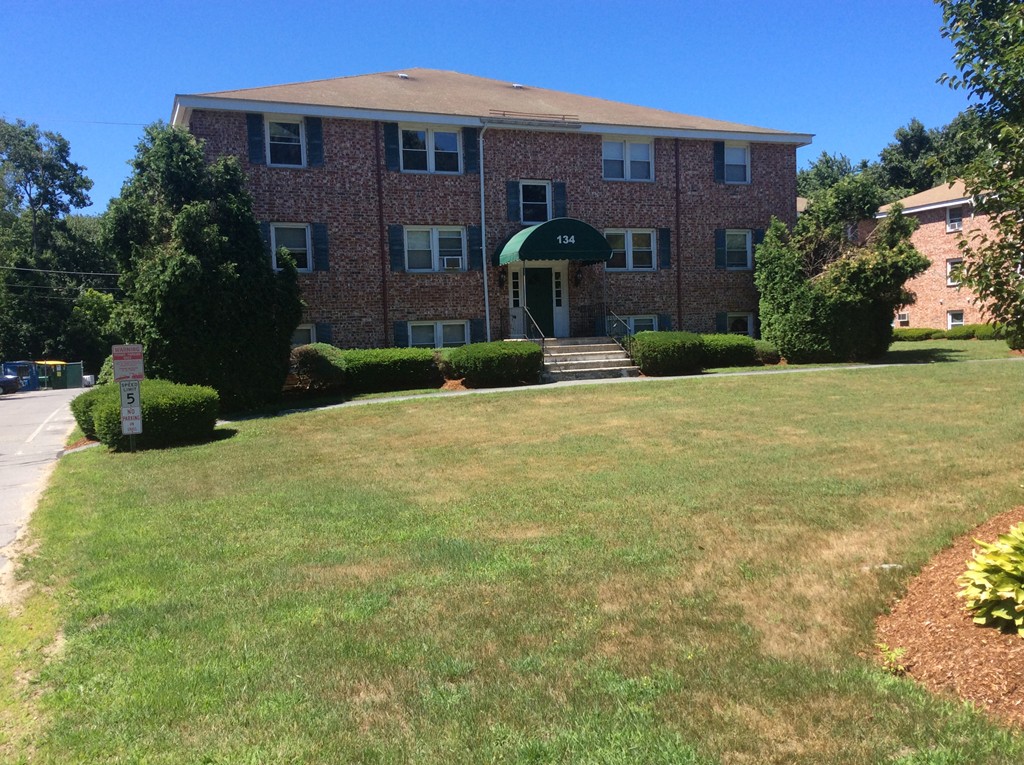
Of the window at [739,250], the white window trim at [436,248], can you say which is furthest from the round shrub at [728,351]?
the white window trim at [436,248]

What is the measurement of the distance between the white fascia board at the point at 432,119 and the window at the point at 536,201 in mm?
1706

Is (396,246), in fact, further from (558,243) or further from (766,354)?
(766,354)

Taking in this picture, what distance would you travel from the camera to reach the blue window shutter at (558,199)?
24.2 metres

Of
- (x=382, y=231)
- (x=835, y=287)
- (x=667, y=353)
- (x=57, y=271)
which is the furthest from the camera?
(x=57, y=271)

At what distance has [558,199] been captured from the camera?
24.2 meters

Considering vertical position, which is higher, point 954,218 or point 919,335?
point 954,218

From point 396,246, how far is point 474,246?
7.88 feet

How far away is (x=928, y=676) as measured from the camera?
368cm

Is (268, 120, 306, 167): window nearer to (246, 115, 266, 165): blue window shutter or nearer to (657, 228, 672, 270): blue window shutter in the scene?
(246, 115, 266, 165): blue window shutter

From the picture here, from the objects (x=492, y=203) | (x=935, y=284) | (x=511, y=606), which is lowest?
(x=511, y=606)

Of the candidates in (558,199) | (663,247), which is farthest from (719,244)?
(558,199)

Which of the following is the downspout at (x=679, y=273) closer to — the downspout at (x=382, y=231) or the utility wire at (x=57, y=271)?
the downspout at (x=382, y=231)

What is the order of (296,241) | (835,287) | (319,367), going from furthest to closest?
(296,241)
(835,287)
(319,367)

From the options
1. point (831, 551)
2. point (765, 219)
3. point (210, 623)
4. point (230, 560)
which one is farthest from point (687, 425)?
point (765, 219)
